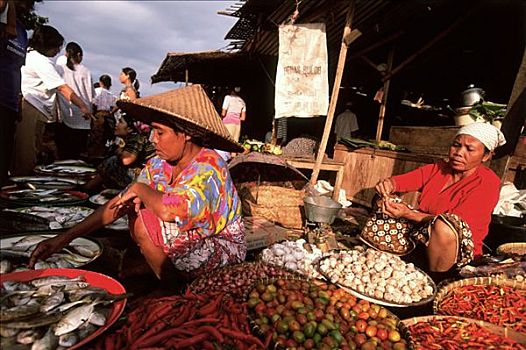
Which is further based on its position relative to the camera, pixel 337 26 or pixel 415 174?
pixel 337 26

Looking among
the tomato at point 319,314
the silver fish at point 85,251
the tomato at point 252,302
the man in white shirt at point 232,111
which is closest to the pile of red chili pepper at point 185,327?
the tomato at point 252,302

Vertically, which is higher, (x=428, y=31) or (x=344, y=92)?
(x=428, y=31)

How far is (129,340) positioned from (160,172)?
1.22 metres

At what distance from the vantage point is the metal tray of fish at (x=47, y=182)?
→ 3890 millimetres

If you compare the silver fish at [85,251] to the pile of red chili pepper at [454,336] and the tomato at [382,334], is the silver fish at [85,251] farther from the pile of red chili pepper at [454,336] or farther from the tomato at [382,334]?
the pile of red chili pepper at [454,336]

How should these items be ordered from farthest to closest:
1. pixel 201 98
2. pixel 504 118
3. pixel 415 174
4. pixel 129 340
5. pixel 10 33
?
pixel 504 118
pixel 415 174
pixel 10 33
pixel 201 98
pixel 129 340

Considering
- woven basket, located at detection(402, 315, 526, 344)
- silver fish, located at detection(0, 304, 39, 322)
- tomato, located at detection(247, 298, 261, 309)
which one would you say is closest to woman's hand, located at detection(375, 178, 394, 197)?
woven basket, located at detection(402, 315, 526, 344)

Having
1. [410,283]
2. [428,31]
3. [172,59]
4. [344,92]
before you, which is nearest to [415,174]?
[410,283]

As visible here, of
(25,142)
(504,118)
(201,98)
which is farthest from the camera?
(25,142)

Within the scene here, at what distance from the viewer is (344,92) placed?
31.6 ft

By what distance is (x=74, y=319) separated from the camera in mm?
1355

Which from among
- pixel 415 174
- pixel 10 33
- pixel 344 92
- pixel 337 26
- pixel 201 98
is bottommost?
pixel 415 174

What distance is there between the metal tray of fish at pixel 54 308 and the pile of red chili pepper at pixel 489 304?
86.1 inches

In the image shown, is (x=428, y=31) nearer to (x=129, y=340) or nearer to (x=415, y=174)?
(x=415, y=174)
